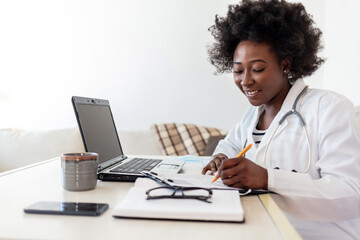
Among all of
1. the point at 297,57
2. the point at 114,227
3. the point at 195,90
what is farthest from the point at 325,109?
the point at 195,90

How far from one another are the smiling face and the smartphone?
70cm

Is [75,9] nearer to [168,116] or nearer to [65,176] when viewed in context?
[168,116]

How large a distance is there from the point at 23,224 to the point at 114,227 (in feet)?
0.50

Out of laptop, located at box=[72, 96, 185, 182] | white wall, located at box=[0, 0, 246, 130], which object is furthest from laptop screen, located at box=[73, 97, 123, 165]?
white wall, located at box=[0, 0, 246, 130]

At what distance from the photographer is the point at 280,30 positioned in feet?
4.07

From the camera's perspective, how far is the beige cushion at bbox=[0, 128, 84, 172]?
8.61 feet

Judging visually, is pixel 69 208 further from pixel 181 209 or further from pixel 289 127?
pixel 289 127

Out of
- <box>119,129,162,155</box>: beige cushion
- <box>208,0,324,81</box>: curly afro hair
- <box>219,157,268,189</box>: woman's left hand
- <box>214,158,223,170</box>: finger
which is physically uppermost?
<box>208,0,324,81</box>: curly afro hair

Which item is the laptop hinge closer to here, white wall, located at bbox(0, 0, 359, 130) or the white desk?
the white desk

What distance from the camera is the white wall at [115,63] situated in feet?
9.57

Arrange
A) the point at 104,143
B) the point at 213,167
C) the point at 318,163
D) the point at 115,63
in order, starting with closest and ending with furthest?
the point at 318,163, the point at 213,167, the point at 104,143, the point at 115,63

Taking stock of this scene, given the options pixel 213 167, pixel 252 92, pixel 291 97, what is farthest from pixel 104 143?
pixel 291 97

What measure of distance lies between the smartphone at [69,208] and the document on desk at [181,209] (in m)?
0.05

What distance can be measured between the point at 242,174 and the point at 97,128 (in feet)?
1.88
